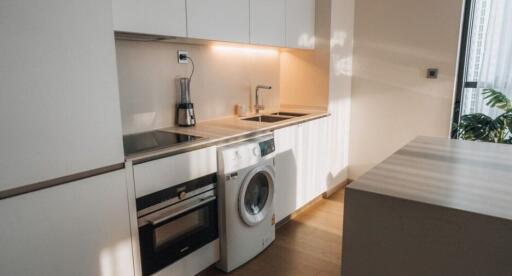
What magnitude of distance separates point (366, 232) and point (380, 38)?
282 cm

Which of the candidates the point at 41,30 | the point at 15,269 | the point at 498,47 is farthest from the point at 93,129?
the point at 498,47

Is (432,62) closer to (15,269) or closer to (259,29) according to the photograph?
(259,29)

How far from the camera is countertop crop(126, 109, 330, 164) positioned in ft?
5.76

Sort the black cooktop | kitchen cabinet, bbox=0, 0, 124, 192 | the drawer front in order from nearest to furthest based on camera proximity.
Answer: kitchen cabinet, bbox=0, 0, 124, 192, the drawer front, the black cooktop

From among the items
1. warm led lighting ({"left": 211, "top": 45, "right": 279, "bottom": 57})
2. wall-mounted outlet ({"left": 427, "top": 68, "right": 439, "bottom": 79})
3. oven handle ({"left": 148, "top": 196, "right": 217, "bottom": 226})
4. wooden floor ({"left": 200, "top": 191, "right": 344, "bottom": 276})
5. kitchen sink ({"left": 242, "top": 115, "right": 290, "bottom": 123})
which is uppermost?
warm led lighting ({"left": 211, "top": 45, "right": 279, "bottom": 57})

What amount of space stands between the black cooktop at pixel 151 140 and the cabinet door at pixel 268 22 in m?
0.99

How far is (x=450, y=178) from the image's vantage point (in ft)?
4.38

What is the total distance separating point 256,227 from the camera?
2426 mm

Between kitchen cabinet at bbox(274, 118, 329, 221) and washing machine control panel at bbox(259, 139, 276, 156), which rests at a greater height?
washing machine control panel at bbox(259, 139, 276, 156)

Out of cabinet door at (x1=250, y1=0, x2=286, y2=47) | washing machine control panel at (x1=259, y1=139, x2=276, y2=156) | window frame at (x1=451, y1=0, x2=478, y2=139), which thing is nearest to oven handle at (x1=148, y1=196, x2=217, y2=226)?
washing machine control panel at (x1=259, y1=139, x2=276, y2=156)


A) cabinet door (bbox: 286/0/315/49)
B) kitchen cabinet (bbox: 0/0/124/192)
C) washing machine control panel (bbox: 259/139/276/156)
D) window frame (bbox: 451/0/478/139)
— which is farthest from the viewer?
window frame (bbox: 451/0/478/139)

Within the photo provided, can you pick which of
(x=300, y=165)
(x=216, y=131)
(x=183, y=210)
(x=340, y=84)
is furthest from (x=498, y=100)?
(x=183, y=210)

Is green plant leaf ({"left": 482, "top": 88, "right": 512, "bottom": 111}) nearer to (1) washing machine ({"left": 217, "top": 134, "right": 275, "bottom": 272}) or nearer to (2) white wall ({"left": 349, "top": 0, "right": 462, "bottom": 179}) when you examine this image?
(2) white wall ({"left": 349, "top": 0, "right": 462, "bottom": 179})

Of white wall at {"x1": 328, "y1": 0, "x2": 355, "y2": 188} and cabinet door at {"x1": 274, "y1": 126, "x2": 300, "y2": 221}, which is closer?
cabinet door at {"x1": 274, "y1": 126, "x2": 300, "y2": 221}
